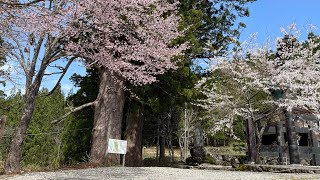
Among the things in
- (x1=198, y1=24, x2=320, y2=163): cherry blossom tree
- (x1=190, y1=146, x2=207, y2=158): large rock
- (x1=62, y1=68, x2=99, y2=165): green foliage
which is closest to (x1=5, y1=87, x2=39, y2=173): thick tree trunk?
(x1=62, y1=68, x2=99, y2=165): green foliage

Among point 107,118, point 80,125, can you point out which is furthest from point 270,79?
point 80,125

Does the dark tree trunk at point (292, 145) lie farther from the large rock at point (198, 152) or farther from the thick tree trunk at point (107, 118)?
the large rock at point (198, 152)

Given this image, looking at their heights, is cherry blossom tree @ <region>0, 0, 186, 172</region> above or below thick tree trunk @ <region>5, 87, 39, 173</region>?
above

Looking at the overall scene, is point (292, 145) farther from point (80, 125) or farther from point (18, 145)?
point (80, 125)

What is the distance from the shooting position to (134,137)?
12.2 metres

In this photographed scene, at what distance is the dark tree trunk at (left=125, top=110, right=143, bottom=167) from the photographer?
1195 centimetres

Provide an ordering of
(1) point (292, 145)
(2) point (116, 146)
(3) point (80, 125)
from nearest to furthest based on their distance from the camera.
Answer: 1. (2) point (116, 146)
2. (1) point (292, 145)
3. (3) point (80, 125)

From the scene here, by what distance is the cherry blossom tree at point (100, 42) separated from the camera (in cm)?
604

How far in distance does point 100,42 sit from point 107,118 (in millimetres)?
2947

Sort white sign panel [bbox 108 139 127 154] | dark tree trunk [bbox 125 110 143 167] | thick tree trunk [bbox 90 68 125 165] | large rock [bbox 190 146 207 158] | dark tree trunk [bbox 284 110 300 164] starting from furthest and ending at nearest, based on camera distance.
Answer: large rock [bbox 190 146 207 158]
dark tree trunk [bbox 125 110 143 167]
dark tree trunk [bbox 284 110 300 164]
thick tree trunk [bbox 90 68 125 165]
white sign panel [bbox 108 139 127 154]

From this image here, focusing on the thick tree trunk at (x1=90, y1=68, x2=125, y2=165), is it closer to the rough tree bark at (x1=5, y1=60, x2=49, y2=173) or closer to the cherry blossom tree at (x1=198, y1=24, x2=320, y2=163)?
the rough tree bark at (x1=5, y1=60, x2=49, y2=173)

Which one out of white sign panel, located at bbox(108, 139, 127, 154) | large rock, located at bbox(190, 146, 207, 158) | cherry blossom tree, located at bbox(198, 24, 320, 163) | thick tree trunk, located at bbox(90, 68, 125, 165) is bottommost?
large rock, located at bbox(190, 146, 207, 158)

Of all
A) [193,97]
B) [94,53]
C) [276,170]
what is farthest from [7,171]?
[276,170]

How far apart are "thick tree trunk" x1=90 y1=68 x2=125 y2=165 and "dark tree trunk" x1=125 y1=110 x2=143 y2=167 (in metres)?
2.06
